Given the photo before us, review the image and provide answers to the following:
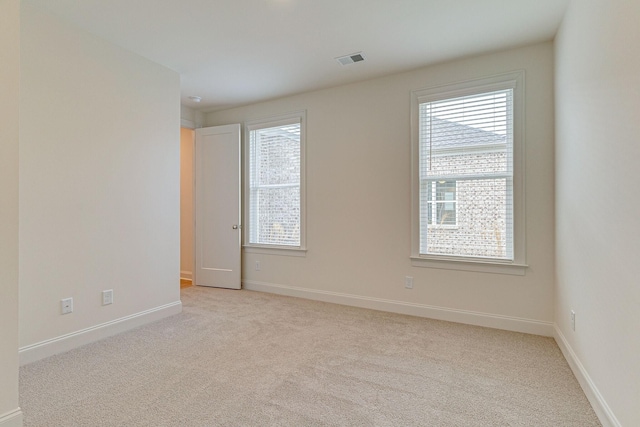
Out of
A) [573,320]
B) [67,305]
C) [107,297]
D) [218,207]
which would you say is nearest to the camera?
[573,320]

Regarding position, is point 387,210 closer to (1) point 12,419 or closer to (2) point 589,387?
(2) point 589,387

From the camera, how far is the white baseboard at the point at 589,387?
1.78 m

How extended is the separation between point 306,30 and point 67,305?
10.1 feet

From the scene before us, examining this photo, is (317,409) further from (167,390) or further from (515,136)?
(515,136)

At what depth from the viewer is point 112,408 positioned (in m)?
1.97

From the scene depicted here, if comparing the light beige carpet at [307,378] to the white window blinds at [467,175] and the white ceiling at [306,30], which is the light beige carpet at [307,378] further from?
the white ceiling at [306,30]

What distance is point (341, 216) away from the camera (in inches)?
166

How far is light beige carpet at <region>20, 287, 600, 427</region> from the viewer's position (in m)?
1.91

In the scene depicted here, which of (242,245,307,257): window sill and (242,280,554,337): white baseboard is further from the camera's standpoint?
(242,245,307,257): window sill

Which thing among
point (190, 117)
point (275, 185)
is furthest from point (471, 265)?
point (190, 117)

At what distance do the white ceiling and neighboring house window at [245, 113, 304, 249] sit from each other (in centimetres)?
98

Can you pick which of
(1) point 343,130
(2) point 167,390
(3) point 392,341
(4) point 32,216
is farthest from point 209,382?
(1) point 343,130

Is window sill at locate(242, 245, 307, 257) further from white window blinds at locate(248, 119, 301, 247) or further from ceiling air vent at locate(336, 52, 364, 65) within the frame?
ceiling air vent at locate(336, 52, 364, 65)

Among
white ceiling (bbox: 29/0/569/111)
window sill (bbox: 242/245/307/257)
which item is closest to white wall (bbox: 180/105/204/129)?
white ceiling (bbox: 29/0/569/111)
